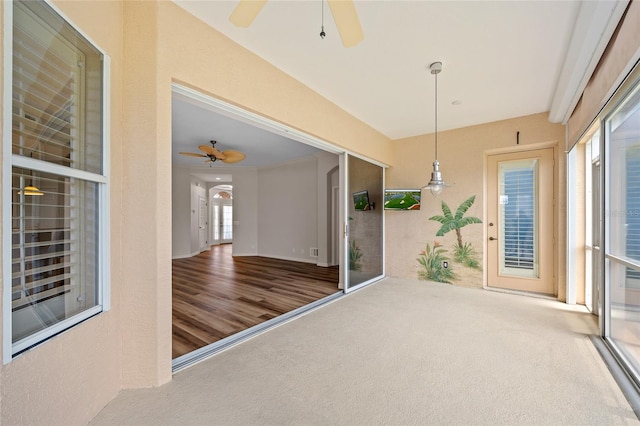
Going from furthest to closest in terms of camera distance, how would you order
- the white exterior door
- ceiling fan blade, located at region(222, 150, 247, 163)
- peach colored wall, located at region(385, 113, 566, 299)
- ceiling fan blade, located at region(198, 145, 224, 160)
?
the white exterior door
ceiling fan blade, located at region(222, 150, 247, 163)
ceiling fan blade, located at region(198, 145, 224, 160)
peach colored wall, located at region(385, 113, 566, 299)

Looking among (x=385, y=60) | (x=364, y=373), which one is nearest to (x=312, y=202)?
(x=385, y=60)

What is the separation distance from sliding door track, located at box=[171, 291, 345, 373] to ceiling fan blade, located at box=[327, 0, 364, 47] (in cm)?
255

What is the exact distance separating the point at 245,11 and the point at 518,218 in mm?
4642

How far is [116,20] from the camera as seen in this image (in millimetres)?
1725

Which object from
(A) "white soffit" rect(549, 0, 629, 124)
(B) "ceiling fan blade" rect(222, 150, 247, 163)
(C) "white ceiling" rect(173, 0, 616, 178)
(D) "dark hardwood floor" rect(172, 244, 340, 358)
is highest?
(C) "white ceiling" rect(173, 0, 616, 178)

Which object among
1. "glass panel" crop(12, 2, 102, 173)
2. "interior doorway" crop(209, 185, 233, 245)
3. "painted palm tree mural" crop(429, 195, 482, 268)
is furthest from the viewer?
"interior doorway" crop(209, 185, 233, 245)

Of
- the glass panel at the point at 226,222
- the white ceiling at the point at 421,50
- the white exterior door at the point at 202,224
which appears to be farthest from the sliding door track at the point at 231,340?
the glass panel at the point at 226,222

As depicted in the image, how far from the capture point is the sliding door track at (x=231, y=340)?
2078 millimetres

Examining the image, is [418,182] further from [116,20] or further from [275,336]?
[116,20]

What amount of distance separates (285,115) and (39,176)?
1.97 metres

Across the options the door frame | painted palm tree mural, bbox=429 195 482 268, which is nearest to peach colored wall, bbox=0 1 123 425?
painted palm tree mural, bbox=429 195 482 268

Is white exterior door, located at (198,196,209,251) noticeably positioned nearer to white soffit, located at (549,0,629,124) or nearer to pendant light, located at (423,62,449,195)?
pendant light, located at (423,62,449,195)

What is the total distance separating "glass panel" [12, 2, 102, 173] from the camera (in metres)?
1.20

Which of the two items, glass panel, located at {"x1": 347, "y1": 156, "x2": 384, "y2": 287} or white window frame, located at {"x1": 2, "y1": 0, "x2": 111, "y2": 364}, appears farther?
glass panel, located at {"x1": 347, "y1": 156, "x2": 384, "y2": 287}
